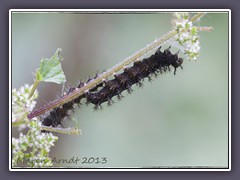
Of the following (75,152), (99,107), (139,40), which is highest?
(139,40)

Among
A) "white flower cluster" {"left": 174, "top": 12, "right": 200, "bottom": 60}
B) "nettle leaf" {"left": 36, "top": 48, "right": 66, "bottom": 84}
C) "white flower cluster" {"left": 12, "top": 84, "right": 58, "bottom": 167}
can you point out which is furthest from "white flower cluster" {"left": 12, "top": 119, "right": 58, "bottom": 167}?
"white flower cluster" {"left": 174, "top": 12, "right": 200, "bottom": 60}

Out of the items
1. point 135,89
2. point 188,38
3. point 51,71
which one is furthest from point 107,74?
point 135,89

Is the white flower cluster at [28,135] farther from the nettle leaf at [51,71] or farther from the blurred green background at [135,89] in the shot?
the blurred green background at [135,89]

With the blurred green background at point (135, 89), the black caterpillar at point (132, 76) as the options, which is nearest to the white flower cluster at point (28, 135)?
the black caterpillar at point (132, 76)

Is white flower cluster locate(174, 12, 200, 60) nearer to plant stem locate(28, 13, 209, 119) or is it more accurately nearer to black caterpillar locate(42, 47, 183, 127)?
plant stem locate(28, 13, 209, 119)

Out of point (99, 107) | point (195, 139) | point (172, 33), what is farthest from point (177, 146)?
point (172, 33)

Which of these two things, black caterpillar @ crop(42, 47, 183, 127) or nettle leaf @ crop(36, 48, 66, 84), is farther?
black caterpillar @ crop(42, 47, 183, 127)

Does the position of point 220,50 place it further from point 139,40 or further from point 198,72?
point 139,40
